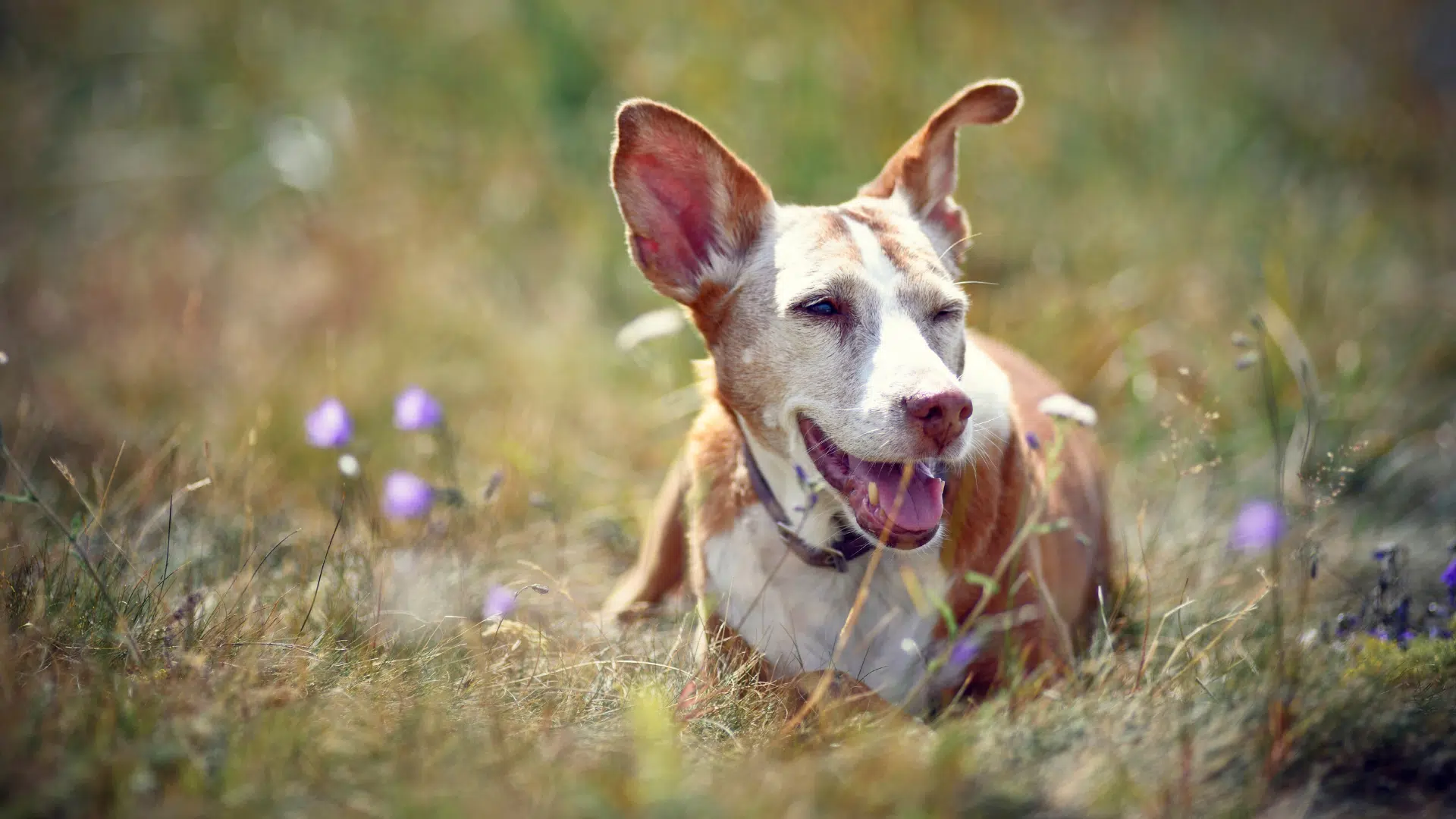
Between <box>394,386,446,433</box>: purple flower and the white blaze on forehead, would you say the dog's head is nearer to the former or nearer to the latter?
the white blaze on forehead

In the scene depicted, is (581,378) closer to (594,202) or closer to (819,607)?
(594,202)

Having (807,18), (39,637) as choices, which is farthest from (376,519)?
(807,18)

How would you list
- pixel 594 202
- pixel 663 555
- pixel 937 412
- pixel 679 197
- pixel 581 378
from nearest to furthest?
pixel 937 412, pixel 679 197, pixel 663 555, pixel 581 378, pixel 594 202

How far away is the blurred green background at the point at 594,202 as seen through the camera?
4.38 meters

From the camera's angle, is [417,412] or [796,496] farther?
[417,412]

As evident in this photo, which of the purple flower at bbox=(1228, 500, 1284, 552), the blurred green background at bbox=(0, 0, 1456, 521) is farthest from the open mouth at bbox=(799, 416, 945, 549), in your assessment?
the blurred green background at bbox=(0, 0, 1456, 521)

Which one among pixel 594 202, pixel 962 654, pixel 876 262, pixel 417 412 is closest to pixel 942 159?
pixel 876 262

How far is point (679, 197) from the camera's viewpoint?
2836 millimetres

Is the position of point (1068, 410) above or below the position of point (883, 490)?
above

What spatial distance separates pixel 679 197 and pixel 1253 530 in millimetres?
1858

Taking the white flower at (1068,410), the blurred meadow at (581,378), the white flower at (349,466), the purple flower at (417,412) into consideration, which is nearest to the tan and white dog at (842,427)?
the white flower at (1068,410)

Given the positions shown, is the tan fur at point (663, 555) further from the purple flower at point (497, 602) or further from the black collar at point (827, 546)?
the black collar at point (827, 546)

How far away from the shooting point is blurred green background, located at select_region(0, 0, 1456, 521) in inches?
172

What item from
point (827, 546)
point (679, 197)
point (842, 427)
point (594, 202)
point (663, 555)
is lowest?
point (663, 555)
